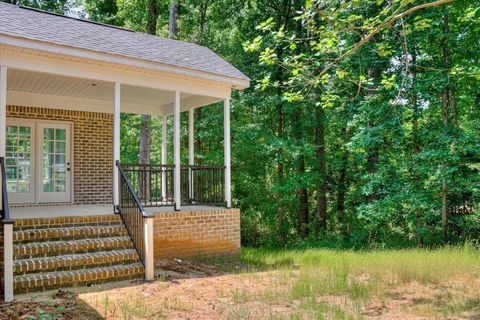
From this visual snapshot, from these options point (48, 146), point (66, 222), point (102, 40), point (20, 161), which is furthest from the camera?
point (48, 146)

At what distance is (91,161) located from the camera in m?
10.7

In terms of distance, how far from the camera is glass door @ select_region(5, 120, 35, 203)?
9508mm

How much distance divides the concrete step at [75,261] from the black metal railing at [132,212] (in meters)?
0.21

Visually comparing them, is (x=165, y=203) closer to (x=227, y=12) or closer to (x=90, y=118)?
(x=90, y=118)

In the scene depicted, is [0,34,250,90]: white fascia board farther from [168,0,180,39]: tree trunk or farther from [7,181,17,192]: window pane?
[168,0,180,39]: tree trunk

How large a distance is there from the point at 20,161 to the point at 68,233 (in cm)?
411

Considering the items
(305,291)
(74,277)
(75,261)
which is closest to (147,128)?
(75,261)

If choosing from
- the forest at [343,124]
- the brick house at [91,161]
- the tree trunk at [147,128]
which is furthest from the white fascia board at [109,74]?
the tree trunk at [147,128]

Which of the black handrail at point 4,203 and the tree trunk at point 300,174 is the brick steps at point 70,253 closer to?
the black handrail at point 4,203

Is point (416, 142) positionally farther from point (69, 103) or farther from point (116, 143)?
point (69, 103)

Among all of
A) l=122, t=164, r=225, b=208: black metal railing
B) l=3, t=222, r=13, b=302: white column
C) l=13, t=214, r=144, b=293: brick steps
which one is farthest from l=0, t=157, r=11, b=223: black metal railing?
l=122, t=164, r=225, b=208: black metal railing

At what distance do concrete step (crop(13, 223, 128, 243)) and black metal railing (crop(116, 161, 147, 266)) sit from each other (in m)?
0.23

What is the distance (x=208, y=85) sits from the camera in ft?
29.8

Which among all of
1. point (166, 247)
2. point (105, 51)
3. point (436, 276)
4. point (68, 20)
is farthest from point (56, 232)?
point (436, 276)
